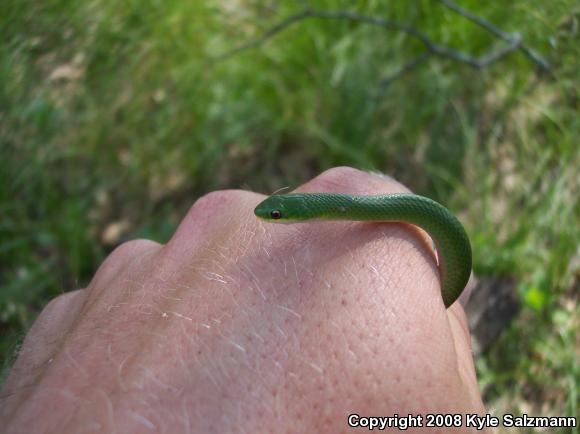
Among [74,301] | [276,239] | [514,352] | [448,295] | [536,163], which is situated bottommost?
[514,352]

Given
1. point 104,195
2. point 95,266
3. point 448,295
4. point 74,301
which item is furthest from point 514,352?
point 104,195

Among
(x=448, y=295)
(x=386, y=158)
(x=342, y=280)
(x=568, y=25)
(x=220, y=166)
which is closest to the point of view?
(x=342, y=280)

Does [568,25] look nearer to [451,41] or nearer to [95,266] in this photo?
[451,41]

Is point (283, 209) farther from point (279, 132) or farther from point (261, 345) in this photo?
point (279, 132)

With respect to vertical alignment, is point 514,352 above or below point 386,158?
below

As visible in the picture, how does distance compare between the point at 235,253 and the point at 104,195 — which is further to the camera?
the point at 104,195

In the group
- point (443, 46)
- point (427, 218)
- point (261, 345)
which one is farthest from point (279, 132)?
point (261, 345)

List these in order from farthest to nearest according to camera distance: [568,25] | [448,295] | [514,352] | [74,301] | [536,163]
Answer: [536,163] < [514,352] < [568,25] < [74,301] < [448,295]

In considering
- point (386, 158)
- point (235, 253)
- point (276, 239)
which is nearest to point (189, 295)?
point (235, 253)
